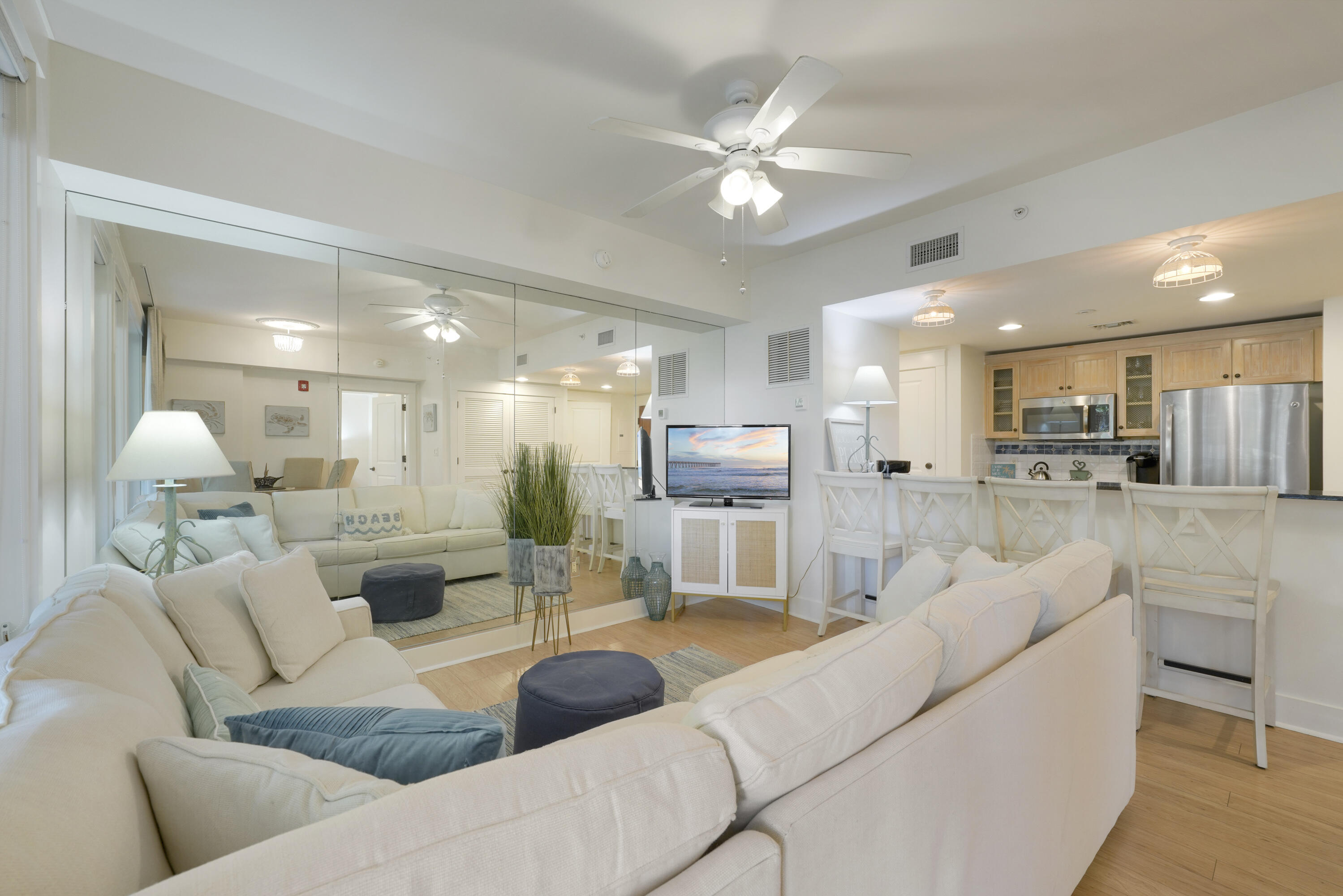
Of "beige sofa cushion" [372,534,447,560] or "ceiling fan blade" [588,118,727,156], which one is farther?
"beige sofa cushion" [372,534,447,560]

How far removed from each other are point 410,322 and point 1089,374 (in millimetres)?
5875

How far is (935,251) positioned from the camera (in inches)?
141

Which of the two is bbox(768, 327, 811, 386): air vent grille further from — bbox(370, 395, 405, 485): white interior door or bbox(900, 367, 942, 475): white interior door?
bbox(370, 395, 405, 485): white interior door

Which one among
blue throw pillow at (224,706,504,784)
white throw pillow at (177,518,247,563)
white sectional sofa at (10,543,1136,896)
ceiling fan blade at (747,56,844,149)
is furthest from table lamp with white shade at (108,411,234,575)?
ceiling fan blade at (747,56,844,149)

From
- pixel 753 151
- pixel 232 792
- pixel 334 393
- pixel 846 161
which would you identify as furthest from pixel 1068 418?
pixel 232 792

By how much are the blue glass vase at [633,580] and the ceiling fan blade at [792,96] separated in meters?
3.02

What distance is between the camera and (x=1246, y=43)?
2.12 m

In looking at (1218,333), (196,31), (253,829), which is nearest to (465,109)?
(196,31)

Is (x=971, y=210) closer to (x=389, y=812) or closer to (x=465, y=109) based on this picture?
(x=465, y=109)

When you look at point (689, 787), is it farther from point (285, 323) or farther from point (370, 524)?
point (285, 323)

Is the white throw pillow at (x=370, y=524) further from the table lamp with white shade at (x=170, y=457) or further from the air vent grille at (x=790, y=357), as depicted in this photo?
the air vent grille at (x=790, y=357)

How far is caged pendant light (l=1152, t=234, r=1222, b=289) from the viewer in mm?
2773

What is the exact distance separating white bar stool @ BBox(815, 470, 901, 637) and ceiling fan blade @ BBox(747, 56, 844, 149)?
84.3 inches

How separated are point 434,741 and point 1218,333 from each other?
6408 millimetres
